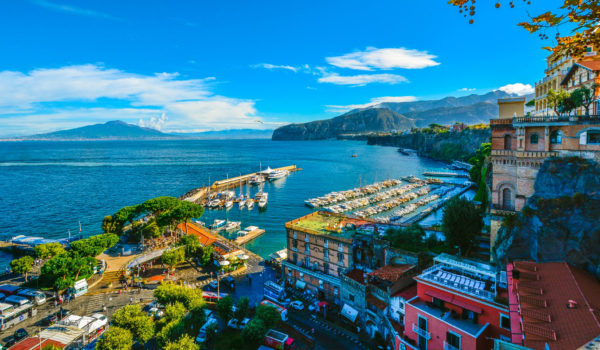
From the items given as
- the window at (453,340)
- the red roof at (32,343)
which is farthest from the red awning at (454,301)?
the red roof at (32,343)

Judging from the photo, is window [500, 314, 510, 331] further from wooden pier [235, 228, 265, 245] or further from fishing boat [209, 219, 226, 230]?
fishing boat [209, 219, 226, 230]

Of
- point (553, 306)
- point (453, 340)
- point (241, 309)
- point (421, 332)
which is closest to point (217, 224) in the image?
point (241, 309)

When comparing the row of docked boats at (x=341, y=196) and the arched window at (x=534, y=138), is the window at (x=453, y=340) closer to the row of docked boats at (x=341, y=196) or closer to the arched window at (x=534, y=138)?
the arched window at (x=534, y=138)

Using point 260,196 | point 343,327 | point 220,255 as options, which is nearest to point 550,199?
point 343,327

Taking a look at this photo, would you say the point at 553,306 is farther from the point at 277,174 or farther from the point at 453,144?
the point at 453,144

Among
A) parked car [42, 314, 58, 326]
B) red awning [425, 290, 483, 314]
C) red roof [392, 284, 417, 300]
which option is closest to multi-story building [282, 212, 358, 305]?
red roof [392, 284, 417, 300]

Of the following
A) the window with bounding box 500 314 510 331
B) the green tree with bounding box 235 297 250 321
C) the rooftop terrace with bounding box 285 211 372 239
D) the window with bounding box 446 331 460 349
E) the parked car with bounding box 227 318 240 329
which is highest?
the rooftop terrace with bounding box 285 211 372 239
